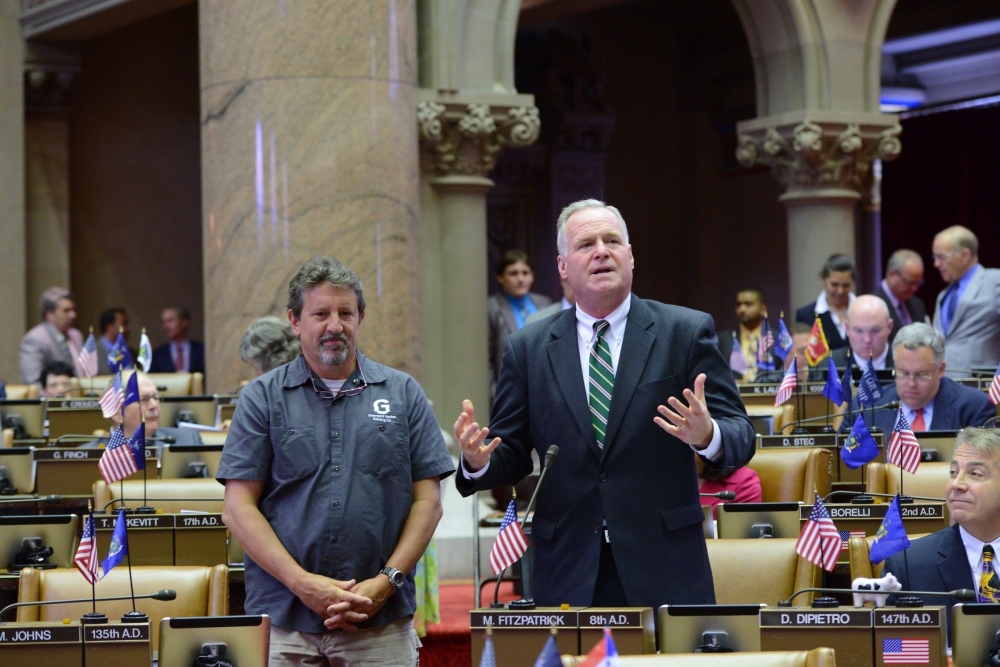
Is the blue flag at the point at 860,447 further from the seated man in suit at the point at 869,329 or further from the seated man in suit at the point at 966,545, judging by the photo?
the seated man in suit at the point at 869,329

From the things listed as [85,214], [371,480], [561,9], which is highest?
[561,9]

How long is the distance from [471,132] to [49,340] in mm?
3275

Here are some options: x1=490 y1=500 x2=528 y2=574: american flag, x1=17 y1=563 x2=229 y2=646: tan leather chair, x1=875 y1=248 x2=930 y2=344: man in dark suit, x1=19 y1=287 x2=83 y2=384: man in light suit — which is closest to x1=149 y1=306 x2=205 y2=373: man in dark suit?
x1=19 y1=287 x2=83 y2=384: man in light suit

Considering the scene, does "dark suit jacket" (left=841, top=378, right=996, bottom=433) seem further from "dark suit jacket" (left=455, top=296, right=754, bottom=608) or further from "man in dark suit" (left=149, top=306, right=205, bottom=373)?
"man in dark suit" (left=149, top=306, right=205, bottom=373)

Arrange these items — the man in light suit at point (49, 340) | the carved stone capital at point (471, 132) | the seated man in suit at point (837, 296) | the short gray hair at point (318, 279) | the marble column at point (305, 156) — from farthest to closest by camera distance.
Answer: the man in light suit at point (49, 340) < the carved stone capital at point (471, 132) < the seated man in suit at point (837, 296) < the marble column at point (305, 156) < the short gray hair at point (318, 279)

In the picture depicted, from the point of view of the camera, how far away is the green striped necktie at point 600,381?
3219 mm

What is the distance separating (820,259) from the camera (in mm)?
10430

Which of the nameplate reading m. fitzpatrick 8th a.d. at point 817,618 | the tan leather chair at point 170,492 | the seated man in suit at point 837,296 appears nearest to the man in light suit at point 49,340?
the tan leather chair at point 170,492

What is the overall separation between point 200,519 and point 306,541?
1508 mm

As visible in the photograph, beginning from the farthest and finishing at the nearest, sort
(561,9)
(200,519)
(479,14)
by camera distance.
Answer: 1. (561,9)
2. (479,14)
3. (200,519)

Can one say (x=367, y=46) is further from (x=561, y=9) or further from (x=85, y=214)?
(x=85, y=214)

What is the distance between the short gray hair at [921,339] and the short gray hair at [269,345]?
7.75 ft

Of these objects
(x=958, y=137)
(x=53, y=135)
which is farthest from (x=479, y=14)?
(x=958, y=137)

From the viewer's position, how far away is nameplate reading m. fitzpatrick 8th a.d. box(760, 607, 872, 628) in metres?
3.07
